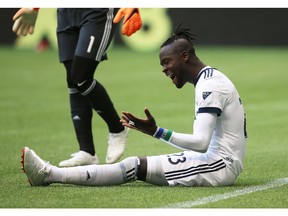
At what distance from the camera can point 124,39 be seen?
27828mm

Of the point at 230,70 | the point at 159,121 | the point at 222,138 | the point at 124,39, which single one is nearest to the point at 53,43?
the point at 124,39

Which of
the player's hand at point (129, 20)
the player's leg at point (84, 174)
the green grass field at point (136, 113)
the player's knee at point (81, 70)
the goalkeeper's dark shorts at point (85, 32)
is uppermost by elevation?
the player's hand at point (129, 20)

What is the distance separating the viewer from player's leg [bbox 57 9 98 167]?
343 inches

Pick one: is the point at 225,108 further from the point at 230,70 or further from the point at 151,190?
the point at 230,70

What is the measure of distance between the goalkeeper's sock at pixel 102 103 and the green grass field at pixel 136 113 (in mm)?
670

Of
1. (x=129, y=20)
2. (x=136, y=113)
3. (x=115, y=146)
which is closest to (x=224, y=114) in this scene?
(x=129, y=20)

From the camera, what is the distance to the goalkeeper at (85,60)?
8508 millimetres

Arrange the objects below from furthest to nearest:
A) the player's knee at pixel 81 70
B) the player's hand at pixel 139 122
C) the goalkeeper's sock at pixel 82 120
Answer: the goalkeeper's sock at pixel 82 120, the player's knee at pixel 81 70, the player's hand at pixel 139 122

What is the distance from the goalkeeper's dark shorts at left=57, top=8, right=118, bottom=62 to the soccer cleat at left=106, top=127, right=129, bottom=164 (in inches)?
33.0

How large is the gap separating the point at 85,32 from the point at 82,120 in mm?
953

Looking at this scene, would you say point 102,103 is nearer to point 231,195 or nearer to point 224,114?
point 224,114

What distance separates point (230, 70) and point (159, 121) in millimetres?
8147

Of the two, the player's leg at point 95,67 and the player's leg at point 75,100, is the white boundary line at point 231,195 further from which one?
the player's leg at point 75,100

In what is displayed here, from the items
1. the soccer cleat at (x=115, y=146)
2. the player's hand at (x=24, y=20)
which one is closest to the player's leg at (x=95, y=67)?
the soccer cleat at (x=115, y=146)
